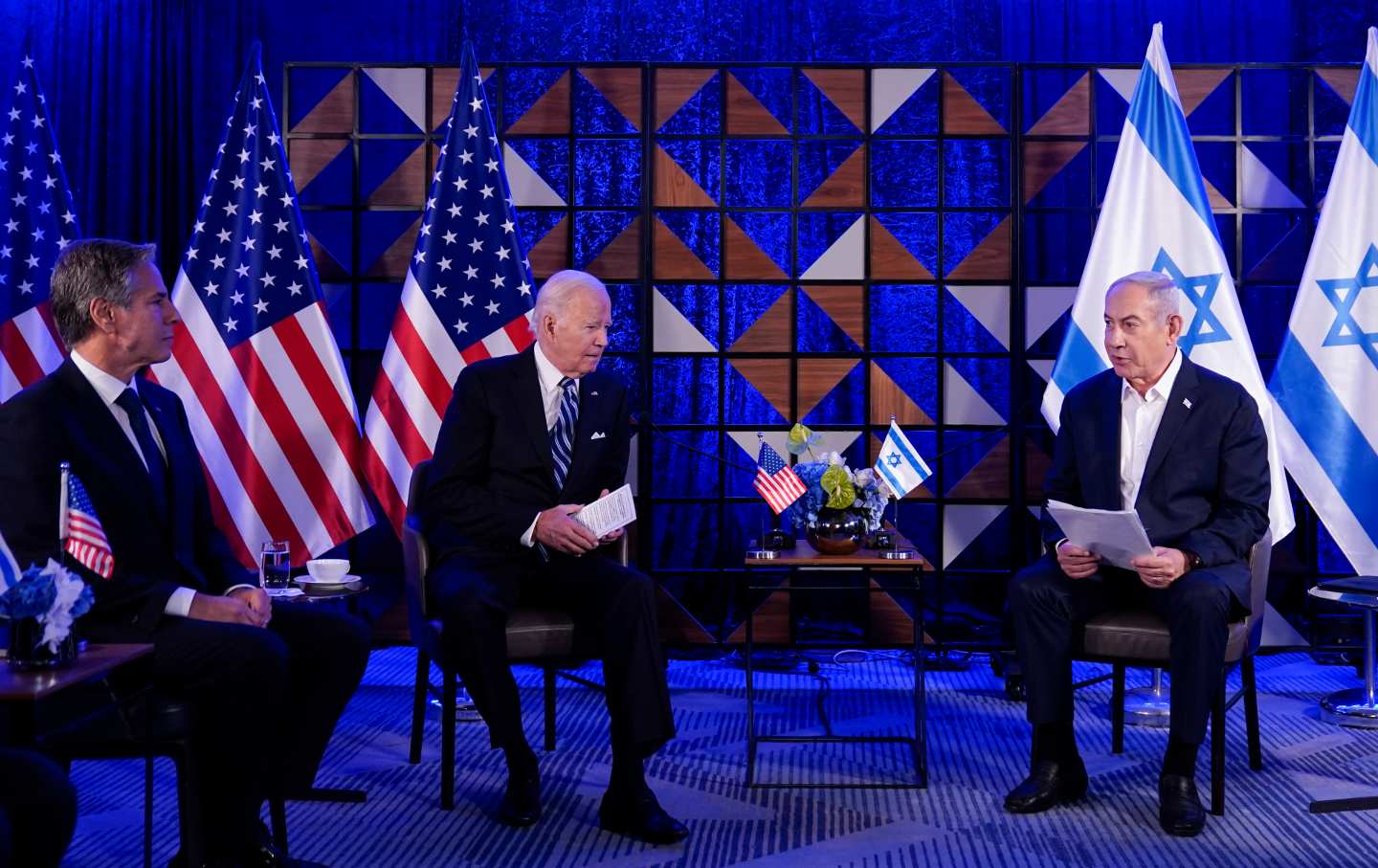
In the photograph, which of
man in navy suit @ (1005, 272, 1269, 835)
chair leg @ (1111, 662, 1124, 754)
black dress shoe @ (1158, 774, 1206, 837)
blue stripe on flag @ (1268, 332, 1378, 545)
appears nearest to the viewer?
black dress shoe @ (1158, 774, 1206, 837)

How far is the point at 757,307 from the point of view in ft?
21.0

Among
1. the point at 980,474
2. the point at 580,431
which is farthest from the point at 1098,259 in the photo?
the point at 580,431

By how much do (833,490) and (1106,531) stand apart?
0.84 m

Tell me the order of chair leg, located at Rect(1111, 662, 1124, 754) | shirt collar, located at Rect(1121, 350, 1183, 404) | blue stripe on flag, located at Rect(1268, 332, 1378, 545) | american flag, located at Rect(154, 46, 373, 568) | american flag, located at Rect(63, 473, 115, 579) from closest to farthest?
1. american flag, located at Rect(63, 473, 115, 579)
2. shirt collar, located at Rect(1121, 350, 1183, 404)
3. chair leg, located at Rect(1111, 662, 1124, 754)
4. blue stripe on flag, located at Rect(1268, 332, 1378, 545)
5. american flag, located at Rect(154, 46, 373, 568)

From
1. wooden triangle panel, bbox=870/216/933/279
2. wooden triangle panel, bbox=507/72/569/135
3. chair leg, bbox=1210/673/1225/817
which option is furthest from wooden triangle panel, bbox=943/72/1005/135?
chair leg, bbox=1210/673/1225/817

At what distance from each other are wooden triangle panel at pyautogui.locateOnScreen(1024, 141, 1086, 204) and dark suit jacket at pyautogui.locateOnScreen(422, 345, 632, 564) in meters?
2.86

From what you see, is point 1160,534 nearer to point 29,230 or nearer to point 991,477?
point 991,477

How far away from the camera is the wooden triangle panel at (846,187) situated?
5781mm

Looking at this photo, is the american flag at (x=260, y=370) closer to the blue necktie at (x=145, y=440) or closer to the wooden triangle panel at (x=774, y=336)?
the wooden triangle panel at (x=774, y=336)

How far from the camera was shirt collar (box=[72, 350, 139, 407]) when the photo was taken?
297 cm

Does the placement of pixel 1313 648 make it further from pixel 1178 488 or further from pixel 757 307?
pixel 757 307

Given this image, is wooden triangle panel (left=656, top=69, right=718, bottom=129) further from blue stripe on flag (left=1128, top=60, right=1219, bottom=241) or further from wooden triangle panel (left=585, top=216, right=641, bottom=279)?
blue stripe on flag (left=1128, top=60, right=1219, bottom=241)

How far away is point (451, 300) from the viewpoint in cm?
536

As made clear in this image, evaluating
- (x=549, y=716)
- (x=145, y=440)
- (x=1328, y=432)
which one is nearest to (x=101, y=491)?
(x=145, y=440)
